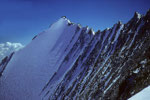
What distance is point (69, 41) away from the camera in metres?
72.1

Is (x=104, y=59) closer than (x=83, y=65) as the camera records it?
Yes

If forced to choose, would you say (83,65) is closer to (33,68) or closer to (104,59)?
(104,59)

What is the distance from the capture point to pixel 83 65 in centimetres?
4628

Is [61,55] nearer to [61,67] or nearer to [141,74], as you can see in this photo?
[61,67]

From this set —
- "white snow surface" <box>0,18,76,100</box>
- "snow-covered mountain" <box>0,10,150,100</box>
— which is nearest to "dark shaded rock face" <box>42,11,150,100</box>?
"snow-covered mountain" <box>0,10,150,100</box>

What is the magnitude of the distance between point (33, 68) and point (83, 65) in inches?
1470

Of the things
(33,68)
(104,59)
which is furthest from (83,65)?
(33,68)

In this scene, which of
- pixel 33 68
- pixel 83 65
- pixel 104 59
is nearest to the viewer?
pixel 104 59

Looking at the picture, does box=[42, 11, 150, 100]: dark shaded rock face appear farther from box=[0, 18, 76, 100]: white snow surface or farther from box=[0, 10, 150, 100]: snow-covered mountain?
box=[0, 18, 76, 100]: white snow surface

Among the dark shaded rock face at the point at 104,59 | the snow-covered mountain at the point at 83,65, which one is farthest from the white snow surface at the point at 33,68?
the dark shaded rock face at the point at 104,59

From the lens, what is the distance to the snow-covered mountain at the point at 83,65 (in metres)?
21.9

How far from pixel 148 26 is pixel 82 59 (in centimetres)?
2450

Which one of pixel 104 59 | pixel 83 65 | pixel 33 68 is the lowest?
pixel 33 68

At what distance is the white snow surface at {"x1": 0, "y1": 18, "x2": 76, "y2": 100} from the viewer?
6006 cm
